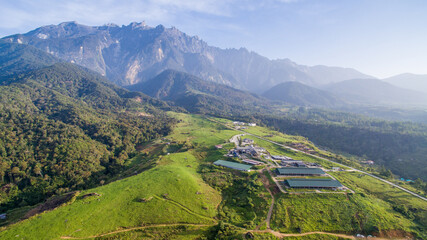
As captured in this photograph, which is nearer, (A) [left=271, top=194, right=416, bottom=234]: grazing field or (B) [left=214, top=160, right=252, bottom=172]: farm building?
(A) [left=271, top=194, right=416, bottom=234]: grazing field

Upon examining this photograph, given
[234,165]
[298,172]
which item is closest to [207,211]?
[234,165]

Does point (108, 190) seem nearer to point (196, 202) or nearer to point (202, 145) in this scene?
point (196, 202)

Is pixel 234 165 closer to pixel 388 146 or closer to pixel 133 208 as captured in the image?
pixel 133 208

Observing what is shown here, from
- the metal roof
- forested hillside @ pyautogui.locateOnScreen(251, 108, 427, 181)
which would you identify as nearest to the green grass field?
the metal roof

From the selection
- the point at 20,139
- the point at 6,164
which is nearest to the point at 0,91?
the point at 20,139

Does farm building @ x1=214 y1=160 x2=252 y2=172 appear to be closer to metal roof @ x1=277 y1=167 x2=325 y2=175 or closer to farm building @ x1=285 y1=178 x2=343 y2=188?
metal roof @ x1=277 y1=167 x2=325 y2=175

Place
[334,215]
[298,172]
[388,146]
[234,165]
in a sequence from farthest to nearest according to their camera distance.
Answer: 1. [388,146]
2. [234,165]
3. [298,172]
4. [334,215]

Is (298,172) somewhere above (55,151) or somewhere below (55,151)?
above

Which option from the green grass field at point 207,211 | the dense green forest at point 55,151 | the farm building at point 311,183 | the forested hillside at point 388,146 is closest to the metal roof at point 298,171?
the farm building at point 311,183
